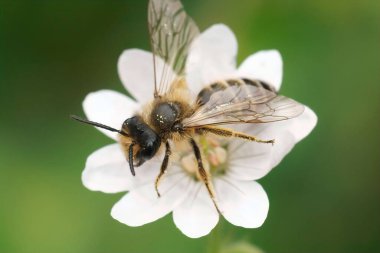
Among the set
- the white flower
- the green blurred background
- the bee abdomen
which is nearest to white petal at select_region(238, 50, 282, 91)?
the white flower

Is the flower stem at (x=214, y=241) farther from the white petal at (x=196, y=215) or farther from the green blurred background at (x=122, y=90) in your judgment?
the green blurred background at (x=122, y=90)

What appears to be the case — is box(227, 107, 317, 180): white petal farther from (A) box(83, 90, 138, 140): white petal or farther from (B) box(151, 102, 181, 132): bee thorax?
(A) box(83, 90, 138, 140): white petal

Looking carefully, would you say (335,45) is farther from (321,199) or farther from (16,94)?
(16,94)

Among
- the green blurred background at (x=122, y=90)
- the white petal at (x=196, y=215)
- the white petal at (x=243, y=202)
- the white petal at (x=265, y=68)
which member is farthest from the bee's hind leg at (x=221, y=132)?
the green blurred background at (x=122, y=90)

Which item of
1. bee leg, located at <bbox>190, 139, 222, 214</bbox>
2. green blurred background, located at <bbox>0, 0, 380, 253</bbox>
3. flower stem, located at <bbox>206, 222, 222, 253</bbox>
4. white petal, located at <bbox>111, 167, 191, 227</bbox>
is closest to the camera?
bee leg, located at <bbox>190, 139, 222, 214</bbox>

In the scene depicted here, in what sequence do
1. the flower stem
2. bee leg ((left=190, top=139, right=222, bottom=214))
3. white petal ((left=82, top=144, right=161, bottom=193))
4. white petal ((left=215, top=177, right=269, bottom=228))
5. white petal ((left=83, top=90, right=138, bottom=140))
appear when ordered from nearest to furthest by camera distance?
white petal ((left=215, top=177, right=269, bottom=228))
bee leg ((left=190, top=139, right=222, bottom=214))
the flower stem
white petal ((left=82, top=144, right=161, bottom=193))
white petal ((left=83, top=90, right=138, bottom=140))

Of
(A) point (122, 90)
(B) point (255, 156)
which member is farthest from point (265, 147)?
(A) point (122, 90)
